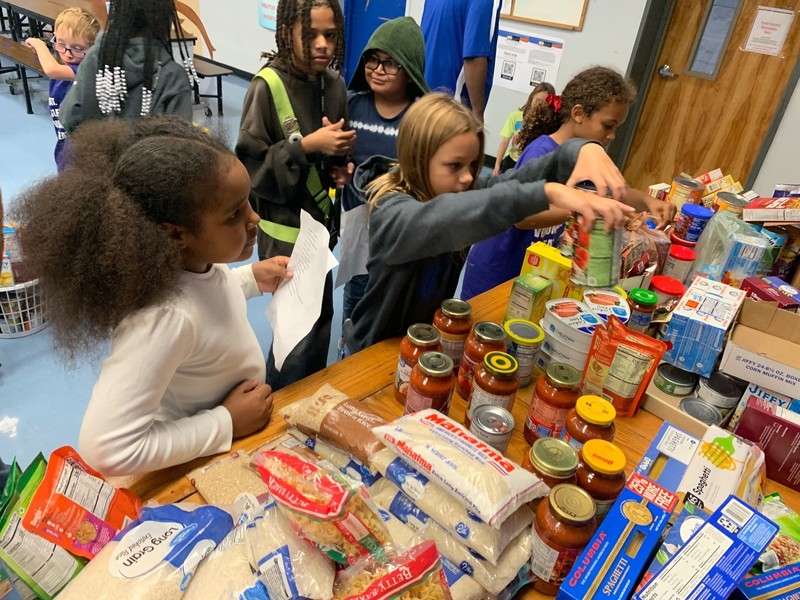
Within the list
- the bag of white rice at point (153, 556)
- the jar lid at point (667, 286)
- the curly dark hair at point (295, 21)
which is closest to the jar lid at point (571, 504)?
the bag of white rice at point (153, 556)

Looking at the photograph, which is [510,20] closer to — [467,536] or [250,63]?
[250,63]

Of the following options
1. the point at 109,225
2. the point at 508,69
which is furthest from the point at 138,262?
the point at 508,69

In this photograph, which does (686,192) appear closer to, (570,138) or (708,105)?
(570,138)

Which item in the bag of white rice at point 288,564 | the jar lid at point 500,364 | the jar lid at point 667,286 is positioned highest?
the jar lid at point 667,286

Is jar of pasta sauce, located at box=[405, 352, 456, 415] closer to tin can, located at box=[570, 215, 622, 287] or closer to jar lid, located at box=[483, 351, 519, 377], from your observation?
jar lid, located at box=[483, 351, 519, 377]

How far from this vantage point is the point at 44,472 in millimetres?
686

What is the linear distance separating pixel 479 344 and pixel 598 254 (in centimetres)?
26

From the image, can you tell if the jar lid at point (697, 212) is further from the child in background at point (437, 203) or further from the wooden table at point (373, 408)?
the wooden table at point (373, 408)

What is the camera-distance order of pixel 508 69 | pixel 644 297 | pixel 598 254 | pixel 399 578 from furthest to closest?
1. pixel 508 69
2. pixel 644 297
3. pixel 598 254
4. pixel 399 578

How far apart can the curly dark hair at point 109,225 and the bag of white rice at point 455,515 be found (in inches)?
17.0

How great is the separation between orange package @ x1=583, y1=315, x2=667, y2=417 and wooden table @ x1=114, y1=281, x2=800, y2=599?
0.06m

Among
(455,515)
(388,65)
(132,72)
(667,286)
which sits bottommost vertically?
(455,515)

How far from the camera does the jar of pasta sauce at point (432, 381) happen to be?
35.9 inches

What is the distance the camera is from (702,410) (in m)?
1.09
